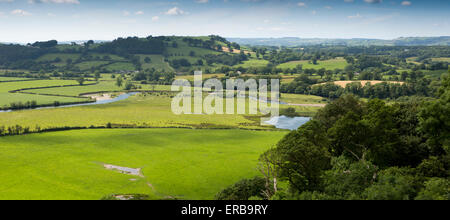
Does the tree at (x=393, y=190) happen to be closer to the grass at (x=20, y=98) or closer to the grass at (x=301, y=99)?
the grass at (x=301, y=99)

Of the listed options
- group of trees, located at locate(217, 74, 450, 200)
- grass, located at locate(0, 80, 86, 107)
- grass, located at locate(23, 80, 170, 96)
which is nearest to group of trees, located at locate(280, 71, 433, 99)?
grass, located at locate(23, 80, 170, 96)

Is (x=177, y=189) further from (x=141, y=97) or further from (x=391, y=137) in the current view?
(x=141, y=97)

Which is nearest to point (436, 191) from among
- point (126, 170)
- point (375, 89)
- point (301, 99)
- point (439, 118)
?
point (439, 118)

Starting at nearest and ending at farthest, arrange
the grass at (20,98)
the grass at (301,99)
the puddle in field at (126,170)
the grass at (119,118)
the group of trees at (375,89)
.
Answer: the puddle in field at (126,170), the grass at (119,118), the grass at (20,98), the grass at (301,99), the group of trees at (375,89)

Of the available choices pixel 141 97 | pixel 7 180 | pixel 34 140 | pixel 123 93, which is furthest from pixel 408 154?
pixel 123 93

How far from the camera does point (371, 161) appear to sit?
4184 cm

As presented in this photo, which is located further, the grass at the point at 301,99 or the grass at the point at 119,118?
the grass at the point at 301,99

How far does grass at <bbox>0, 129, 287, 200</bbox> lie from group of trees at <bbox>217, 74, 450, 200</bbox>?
1472 cm

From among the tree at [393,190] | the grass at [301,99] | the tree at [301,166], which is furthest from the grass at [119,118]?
the tree at [393,190]

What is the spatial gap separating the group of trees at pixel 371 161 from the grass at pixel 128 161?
1472 cm

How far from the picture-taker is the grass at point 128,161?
1956 inches

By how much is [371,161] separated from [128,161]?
42.9 meters

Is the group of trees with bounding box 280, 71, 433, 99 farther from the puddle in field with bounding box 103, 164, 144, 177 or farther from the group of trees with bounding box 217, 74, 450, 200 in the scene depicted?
the puddle in field with bounding box 103, 164, 144, 177

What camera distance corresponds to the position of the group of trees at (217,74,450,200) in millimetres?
27914
